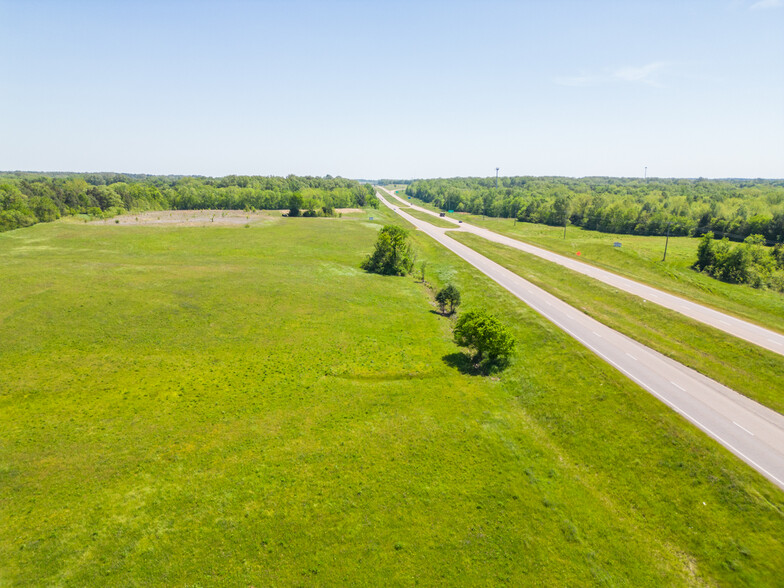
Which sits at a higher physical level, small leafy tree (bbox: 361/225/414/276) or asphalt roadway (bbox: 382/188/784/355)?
small leafy tree (bbox: 361/225/414/276)

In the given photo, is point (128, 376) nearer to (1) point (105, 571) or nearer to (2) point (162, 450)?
(2) point (162, 450)

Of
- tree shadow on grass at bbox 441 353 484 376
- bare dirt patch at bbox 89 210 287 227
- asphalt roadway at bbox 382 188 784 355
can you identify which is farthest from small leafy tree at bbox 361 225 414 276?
bare dirt patch at bbox 89 210 287 227

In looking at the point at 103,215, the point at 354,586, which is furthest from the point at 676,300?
the point at 103,215

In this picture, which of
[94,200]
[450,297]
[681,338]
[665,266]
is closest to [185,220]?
[94,200]

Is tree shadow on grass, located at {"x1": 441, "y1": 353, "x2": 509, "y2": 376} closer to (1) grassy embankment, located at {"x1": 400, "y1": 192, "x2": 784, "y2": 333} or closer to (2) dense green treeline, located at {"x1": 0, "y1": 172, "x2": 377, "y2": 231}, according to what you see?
(1) grassy embankment, located at {"x1": 400, "y1": 192, "x2": 784, "y2": 333}

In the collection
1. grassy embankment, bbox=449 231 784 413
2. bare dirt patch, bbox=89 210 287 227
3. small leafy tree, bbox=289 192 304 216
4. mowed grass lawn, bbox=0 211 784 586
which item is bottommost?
mowed grass lawn, bbox=0 211 784 586

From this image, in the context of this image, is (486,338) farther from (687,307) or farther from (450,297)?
(687,307)
